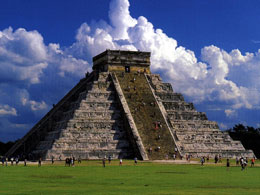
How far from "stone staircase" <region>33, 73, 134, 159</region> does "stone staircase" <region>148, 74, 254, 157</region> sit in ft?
21.7

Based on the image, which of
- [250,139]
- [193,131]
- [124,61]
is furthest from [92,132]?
[250,139]

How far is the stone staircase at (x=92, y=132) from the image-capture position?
2175 inches

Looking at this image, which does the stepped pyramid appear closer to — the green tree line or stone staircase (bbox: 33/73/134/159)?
stone staircase (bbox: 33/73/134/159)

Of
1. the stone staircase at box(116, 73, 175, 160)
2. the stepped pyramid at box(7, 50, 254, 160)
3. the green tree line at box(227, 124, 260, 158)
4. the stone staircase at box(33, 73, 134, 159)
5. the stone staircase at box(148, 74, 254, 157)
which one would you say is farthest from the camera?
the green tree line at box(227, 124, 260, 158)

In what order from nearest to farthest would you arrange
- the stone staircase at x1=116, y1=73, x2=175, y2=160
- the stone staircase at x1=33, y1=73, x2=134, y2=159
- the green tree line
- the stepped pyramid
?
the stone staircase at x1=33, y1=73, x2=134, y2=159 < the stepped pyramid < the stone staircase at x1=116, y1=73, x2=175, y2=160 < the green tree line

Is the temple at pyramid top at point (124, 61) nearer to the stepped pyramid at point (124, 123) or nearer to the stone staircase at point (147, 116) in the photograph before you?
the stepped pyramid at point (124, 123)

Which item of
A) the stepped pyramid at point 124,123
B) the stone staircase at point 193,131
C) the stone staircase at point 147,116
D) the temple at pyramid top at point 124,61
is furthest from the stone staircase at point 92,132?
the stone staircase at point 193,131

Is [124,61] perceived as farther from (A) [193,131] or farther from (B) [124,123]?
(A) [193,131]

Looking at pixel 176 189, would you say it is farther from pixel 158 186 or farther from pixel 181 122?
pixel 181 122

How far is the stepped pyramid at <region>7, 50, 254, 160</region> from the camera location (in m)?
56.4

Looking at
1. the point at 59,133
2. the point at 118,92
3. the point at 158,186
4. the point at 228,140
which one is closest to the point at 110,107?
the point at 118,92

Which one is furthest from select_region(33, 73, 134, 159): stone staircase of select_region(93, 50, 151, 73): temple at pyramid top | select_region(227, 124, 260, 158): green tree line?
select_region(227, 124, 260, 158): green tree line

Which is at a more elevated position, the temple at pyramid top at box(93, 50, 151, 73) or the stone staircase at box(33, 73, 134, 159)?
the temple at pyramid top at box(93, 50, 151, 73)

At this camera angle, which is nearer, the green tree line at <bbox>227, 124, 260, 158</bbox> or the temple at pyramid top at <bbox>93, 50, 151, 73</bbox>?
the temple at pyramid top at <bbox>93, 50, 151, 73</bbox>
